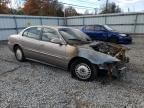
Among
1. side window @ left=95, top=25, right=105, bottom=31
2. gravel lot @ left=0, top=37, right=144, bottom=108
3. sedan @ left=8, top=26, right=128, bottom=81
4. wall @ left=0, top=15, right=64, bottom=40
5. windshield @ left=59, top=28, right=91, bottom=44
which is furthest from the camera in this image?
wall @ left=0, top=15, right=64, bottom=40

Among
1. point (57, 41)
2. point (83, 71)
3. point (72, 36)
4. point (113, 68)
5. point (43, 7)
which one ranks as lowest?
point (83, 71)

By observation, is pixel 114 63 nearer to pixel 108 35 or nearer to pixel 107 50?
pixel 107 50

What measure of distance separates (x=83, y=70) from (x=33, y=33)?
98.8 inches

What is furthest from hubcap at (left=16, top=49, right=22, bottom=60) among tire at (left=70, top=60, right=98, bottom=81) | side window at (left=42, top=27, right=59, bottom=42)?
tire at (left=70, top=60, right=98, bottom=81)

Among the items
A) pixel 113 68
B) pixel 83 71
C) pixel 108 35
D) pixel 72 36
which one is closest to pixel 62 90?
pixel 83 71

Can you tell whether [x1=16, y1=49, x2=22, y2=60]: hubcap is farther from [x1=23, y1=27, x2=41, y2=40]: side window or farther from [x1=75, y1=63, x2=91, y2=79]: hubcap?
[x1=75, y1=63, x2=91, y2=79]: hubcap

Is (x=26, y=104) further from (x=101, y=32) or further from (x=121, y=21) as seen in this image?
(x=121, y=21)

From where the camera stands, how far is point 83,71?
5.07 meters

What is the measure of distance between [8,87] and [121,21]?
1562 cm

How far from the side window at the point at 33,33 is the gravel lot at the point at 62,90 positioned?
117 cm

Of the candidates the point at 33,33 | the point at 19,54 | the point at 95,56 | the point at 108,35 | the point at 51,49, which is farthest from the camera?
the point at 108,35

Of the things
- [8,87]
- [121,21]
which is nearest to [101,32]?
[121,21]

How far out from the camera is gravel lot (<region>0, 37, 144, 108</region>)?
382 centimetres

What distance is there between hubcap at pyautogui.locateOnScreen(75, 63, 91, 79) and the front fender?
27 cm
